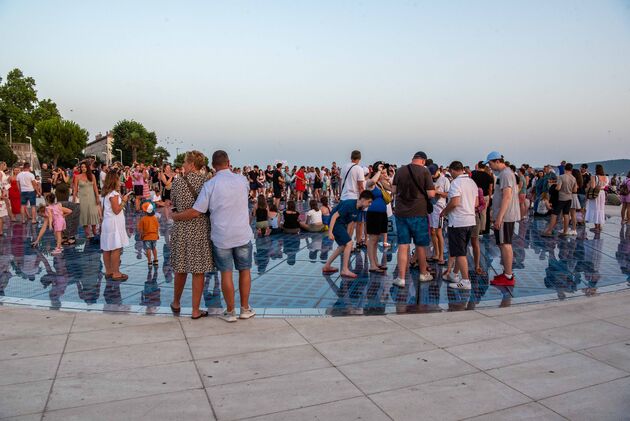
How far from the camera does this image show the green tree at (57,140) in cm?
8388

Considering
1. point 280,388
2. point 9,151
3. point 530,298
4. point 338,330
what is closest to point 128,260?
point 338,330

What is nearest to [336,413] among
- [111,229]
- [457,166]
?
[457,166]

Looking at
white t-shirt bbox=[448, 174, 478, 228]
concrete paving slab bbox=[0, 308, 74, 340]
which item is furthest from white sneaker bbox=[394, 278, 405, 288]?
concrete paving slab bbox=[0, 308, 74, 340]

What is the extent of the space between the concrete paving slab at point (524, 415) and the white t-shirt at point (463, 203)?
11.2 feet

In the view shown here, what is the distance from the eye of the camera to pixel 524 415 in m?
3.20

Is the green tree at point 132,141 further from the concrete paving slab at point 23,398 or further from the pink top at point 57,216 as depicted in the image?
the concrete paving slab at point 23,398

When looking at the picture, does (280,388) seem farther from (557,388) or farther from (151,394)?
(557,388)

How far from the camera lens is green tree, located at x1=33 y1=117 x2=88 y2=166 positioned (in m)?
83.9

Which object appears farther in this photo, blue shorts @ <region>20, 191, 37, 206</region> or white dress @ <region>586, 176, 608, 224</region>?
blue shorts @ <region>20, 191, 37, 206</region>

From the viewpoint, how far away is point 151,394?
3547 mm

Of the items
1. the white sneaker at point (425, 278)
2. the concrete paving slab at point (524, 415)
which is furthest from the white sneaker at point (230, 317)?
the white sneaker at point (425, 278)

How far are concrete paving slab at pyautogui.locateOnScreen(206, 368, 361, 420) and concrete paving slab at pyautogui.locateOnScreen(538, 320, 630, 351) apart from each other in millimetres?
2247

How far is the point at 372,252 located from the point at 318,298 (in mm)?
1686

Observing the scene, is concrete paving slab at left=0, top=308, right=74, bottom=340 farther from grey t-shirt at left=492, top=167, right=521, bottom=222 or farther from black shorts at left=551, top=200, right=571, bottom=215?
black shorts at left=551, top=200, right=571, bottom=215
